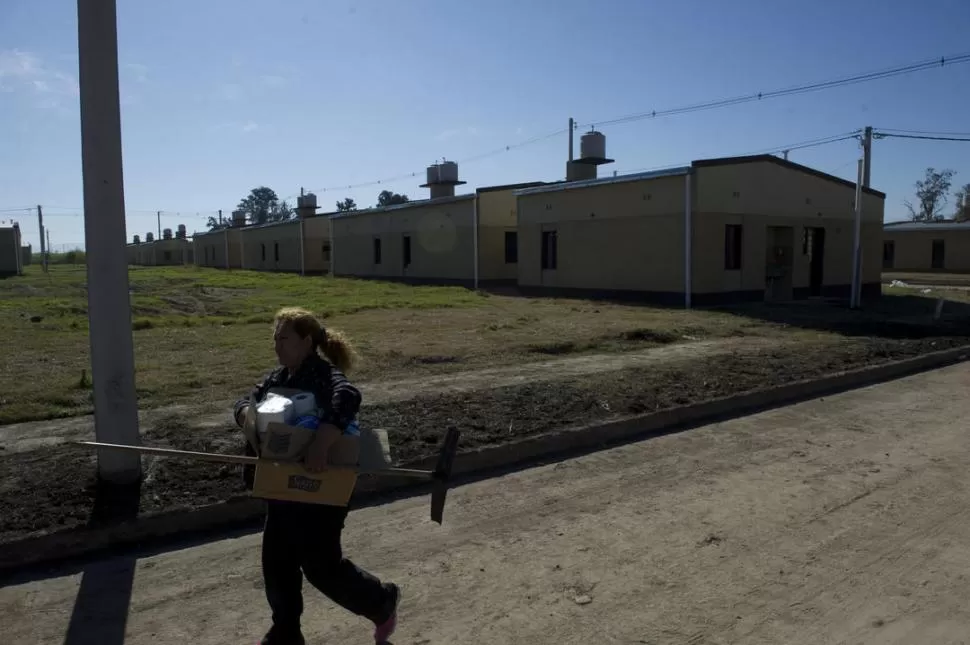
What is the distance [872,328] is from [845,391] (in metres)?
6.81

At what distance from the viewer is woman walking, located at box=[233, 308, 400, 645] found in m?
2.99

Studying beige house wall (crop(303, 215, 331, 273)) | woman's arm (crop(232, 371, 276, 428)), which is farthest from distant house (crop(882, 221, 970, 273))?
woman's arm (crop(232, 371, 276, 428))

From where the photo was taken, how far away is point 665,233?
22.2 metres

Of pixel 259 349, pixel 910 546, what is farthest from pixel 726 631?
pixel 259 349

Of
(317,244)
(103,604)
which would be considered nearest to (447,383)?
(103,604)

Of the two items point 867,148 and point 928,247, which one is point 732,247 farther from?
point 928,247

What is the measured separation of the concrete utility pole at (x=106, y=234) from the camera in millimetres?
4980

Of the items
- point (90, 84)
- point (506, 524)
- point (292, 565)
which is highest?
point (90, 84)

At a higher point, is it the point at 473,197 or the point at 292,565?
the point at 473,197

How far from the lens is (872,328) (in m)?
15.3

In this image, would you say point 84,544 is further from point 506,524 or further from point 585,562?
point 585,562

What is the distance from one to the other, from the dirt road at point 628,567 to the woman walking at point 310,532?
1.43 feet

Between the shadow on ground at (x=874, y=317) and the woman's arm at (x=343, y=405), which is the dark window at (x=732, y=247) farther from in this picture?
the woman's arm at (x=343, y=405)

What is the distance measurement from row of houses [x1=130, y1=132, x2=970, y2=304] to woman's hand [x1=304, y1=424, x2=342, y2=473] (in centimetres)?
1939
